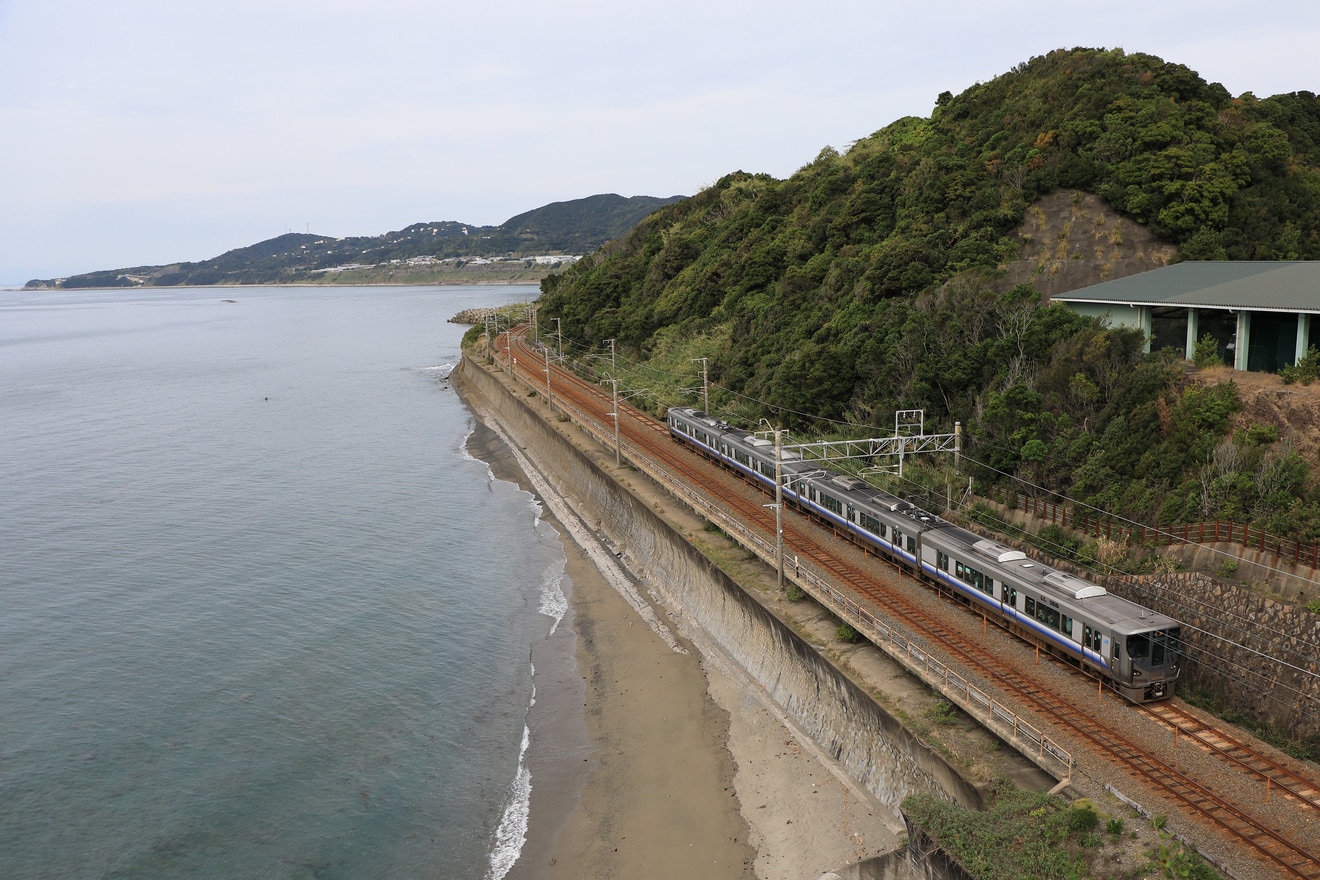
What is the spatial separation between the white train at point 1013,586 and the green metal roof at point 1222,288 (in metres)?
12.3

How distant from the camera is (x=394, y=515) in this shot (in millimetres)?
52312

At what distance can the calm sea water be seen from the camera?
76.1 ft

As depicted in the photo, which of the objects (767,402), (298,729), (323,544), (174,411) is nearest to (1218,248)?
(767,402)

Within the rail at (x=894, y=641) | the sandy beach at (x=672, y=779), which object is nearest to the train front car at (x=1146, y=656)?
the rail at (x=894, y=641)

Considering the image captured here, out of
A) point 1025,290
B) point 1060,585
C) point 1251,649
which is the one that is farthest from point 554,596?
point 1251,649

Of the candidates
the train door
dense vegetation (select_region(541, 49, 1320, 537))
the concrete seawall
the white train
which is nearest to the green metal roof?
dense vegetation (select_region(541, 49, 1320, 537))

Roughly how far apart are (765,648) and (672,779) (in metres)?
5.63

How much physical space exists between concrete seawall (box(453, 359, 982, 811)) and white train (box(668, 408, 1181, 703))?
505 cm

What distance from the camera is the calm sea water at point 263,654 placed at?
23188 mm

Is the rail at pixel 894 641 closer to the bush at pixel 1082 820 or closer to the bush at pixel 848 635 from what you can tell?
the bush at pixel 848 635

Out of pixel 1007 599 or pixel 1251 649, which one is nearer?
pixel 1251 649

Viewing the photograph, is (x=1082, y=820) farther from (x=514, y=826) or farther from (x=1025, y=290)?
(x=1025, y=290)

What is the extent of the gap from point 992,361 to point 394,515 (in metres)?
34.9

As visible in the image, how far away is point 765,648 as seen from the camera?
28.3 meters
